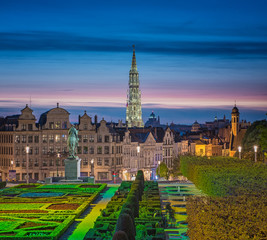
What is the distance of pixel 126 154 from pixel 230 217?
84510 millimetres

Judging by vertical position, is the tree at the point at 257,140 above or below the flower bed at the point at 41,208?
above

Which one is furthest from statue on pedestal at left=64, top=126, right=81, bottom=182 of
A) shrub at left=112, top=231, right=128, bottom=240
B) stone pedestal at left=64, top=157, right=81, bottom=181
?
shrub at left=112, top=231, right=128, bottom=240

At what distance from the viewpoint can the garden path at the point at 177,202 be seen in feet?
111

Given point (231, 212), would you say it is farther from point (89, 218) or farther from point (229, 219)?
point (89, 218)

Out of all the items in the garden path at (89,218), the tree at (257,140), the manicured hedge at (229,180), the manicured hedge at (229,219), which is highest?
the tree at (257,140)

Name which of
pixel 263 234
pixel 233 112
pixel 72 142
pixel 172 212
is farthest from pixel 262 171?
pixel 233 112

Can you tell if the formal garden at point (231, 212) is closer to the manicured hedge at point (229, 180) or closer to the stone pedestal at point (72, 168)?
the manicured hedge at point (229, 180)

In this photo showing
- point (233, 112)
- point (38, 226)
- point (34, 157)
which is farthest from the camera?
point (233, 112)

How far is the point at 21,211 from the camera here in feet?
126

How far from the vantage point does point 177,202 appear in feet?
156

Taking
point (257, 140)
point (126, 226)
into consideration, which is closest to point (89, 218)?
point (126, 226)

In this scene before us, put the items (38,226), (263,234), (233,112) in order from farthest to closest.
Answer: (233,112) < (38,226) < (263,234)

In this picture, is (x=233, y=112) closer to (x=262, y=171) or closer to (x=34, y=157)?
(x=34, y=157)

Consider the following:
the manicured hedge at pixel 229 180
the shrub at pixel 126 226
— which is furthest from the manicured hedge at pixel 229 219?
the manicured hedge at pixel 229 180
